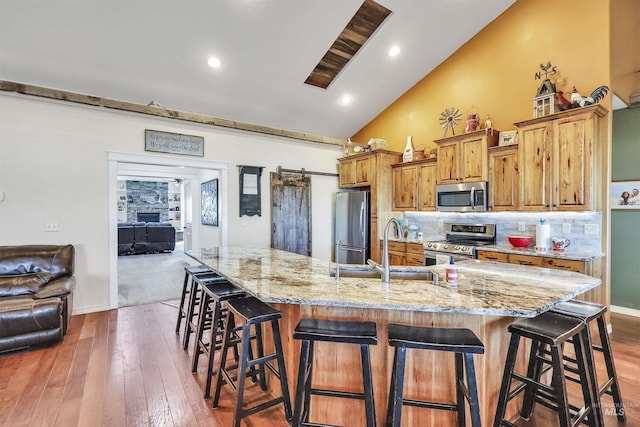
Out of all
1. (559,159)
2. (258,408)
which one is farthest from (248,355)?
(559,159)

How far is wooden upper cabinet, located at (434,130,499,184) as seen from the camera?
3986mm

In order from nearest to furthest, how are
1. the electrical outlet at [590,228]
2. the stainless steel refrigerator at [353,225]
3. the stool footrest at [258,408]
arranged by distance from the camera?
1. the stool footrest at [258,408]
2. the electrical outlet at [590,228]
3. the stainless steel refrigerator at [353,225]

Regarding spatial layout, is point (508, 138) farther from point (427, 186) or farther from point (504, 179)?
point (427, 186)

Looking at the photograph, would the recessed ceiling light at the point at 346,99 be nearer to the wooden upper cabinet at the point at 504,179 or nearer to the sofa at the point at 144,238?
the wooden upper cabinet at the point at 504,179

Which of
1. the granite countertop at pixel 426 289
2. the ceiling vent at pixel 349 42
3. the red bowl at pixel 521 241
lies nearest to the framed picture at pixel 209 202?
the ceiling vent at pixel 349 42

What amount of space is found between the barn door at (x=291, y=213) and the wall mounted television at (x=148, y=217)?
9740 mm

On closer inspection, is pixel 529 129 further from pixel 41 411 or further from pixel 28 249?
pixel 28 249

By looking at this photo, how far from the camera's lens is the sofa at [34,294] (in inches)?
110

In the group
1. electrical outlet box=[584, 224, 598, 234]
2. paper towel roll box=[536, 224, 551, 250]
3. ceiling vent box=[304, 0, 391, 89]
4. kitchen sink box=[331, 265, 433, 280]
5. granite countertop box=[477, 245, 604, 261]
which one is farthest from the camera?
ceiling vent box=[304, 0, 391, 89]

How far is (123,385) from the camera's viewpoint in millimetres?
2346

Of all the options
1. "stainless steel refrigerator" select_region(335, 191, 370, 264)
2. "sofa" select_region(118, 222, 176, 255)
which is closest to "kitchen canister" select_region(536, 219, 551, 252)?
"stainless steel refrigerator" select_region(335, 191, 370, 264)

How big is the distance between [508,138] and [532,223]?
3.63ft

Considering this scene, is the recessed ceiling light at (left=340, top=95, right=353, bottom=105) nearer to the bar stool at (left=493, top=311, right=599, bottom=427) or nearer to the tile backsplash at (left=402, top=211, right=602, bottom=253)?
the tile backsplash at (left=402, top=211, right=602, bottom=253)

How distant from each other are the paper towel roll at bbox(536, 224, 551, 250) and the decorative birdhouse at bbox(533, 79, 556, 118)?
1.27m
